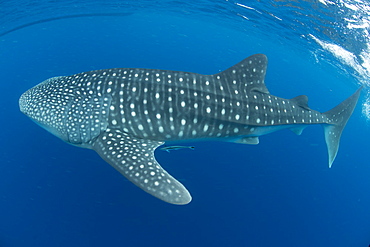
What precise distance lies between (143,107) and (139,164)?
3.85ft

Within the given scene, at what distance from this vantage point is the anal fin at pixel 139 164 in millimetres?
3188

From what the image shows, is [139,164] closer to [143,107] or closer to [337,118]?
[143,107]

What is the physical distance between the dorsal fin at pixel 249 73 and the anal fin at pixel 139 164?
2.12 meters

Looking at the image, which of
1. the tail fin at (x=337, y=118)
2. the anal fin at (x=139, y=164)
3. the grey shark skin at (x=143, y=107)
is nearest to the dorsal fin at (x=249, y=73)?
the grey shark skin at (x=143, y=107)

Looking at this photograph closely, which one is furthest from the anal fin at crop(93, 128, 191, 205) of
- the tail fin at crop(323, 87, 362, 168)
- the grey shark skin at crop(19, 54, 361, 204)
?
the tail fin at crop(323, 87, 362, 168)

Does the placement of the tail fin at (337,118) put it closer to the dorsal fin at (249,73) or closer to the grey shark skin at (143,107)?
the dorsal fin at (249,73)

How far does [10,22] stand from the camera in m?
19.5

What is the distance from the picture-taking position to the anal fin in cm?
319

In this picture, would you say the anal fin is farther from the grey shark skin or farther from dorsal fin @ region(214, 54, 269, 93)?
dorsal fin @ region(214, 54, 269, 93)

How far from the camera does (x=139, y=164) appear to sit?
3588 mm

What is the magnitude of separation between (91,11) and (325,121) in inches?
1023

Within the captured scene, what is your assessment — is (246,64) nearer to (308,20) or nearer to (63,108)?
(63,108)

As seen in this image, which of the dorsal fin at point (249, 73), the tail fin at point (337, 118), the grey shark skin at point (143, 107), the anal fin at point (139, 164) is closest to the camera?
the anal fin at point (139, 164)

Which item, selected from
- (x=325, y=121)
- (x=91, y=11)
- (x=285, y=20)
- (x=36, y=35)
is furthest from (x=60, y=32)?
(x=325, y=121)
